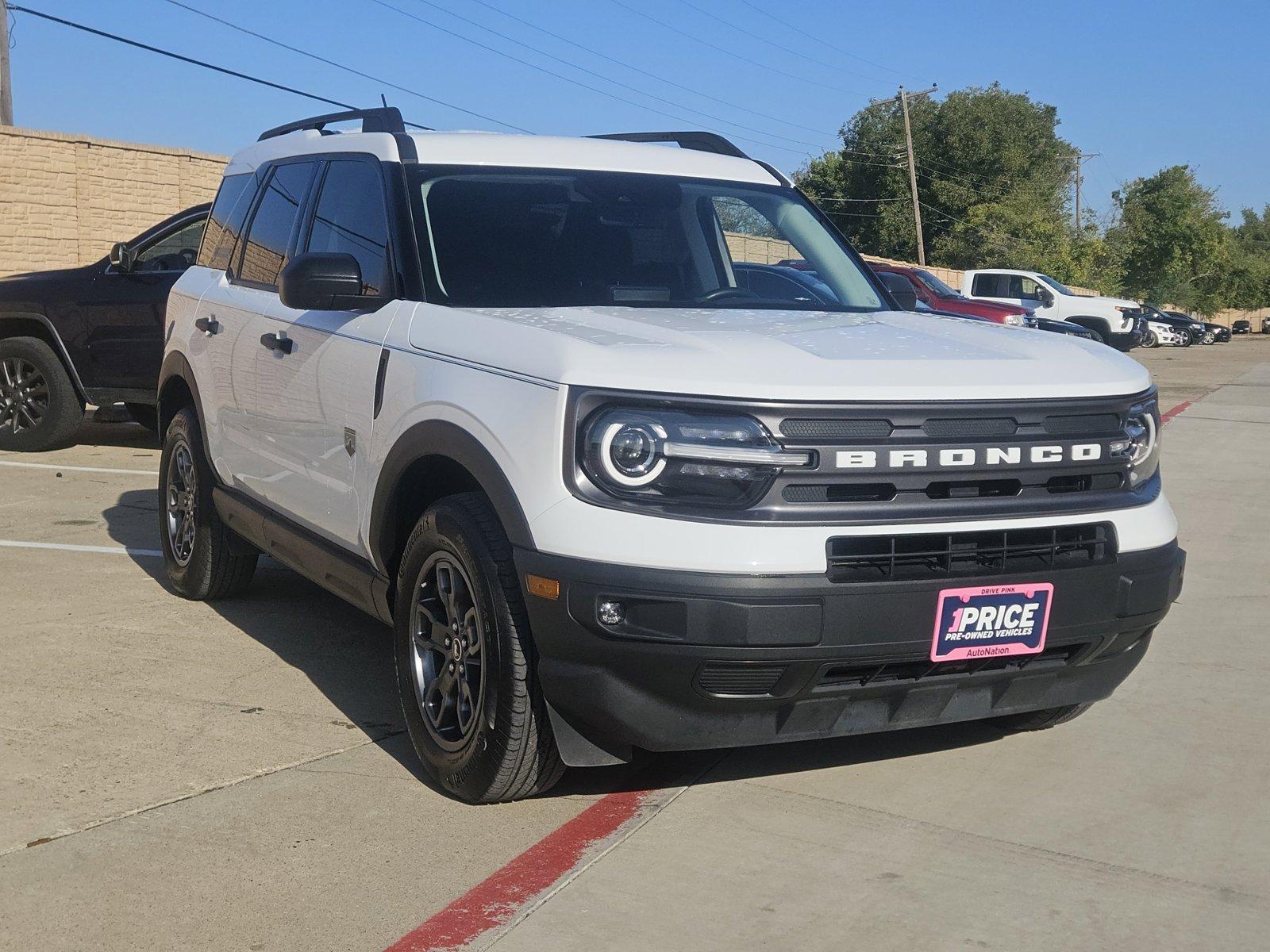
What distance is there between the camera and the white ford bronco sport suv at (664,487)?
11.3 ft

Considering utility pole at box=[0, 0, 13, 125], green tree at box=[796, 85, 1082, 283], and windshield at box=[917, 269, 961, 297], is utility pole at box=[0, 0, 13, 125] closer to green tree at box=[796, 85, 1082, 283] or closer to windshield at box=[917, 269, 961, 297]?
windshield at box=[917, 269, 961, 297]

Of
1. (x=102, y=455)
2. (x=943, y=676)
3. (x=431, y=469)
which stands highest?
(x=431, y=469)

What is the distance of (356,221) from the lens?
493cm

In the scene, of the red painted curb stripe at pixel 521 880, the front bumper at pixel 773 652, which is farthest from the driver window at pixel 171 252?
the front bumper at pixel 773 652

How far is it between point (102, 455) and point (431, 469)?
7.85 meters

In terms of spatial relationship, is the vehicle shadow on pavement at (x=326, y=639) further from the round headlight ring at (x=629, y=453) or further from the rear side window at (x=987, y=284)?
the rear side window at (x=987, y=284)

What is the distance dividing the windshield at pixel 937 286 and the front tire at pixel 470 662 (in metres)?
18.6

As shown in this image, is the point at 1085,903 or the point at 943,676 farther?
the point at 943,676

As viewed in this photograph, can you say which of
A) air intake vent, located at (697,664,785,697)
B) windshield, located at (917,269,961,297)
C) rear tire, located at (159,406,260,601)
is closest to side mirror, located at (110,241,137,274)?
rear tire, located at (159,406,260,601)

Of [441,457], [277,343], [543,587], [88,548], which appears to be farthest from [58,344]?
[543,587]

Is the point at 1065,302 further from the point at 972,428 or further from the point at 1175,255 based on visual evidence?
the point at 1175,255

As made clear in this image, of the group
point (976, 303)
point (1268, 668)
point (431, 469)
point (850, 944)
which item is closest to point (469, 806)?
point (431, 469)

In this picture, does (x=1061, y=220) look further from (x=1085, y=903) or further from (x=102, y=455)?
(x=1085, y=903)

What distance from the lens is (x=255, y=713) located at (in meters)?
4.84
